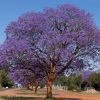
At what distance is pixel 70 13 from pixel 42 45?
172 inches

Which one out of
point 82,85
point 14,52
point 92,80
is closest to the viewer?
point 14,52

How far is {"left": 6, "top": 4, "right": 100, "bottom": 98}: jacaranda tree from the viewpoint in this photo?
3497cm

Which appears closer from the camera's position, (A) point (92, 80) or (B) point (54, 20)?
(B) point (54, 20)

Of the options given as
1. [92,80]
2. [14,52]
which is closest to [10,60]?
[14,52]

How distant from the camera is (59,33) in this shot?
3556cm

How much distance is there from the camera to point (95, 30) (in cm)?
3644

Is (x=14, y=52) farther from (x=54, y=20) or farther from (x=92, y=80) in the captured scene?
(x=92, y=80)

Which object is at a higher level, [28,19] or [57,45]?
[28,19]

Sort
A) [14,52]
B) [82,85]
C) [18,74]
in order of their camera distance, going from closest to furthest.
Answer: [14,52], [18,74], [82,85]

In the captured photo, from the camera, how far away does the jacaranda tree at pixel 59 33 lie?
115ft

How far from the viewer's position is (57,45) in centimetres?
3459

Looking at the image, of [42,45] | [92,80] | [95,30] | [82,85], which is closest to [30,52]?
[42,45]

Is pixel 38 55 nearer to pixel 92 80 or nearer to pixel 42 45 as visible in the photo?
pixel 42 45

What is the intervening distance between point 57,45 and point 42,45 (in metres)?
1.37
